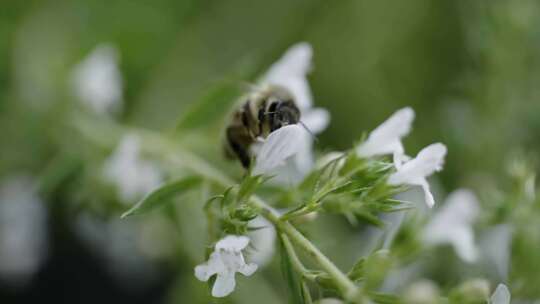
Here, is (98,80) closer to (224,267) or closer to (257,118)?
(257,118)

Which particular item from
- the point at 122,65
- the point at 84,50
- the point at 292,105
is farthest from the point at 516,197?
the point at 122,65

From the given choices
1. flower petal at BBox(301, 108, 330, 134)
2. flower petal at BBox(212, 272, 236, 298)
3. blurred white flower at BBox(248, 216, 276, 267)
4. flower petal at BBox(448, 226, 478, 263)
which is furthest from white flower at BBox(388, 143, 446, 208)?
flower petal at BBox(301, 108, 330, 134)

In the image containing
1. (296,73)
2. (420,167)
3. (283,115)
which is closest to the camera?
(420,167)

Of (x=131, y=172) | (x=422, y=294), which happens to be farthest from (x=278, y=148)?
(x=131, y=172)

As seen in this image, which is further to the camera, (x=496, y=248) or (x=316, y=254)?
(x=496, y=248)

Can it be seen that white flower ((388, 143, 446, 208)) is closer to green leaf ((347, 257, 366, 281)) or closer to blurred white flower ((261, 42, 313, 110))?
green leaf ((347, 257, 366, 281))

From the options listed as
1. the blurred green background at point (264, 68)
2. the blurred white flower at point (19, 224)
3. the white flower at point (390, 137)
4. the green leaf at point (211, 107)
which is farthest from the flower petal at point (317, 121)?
the blurred white flower at point (19, 224)
